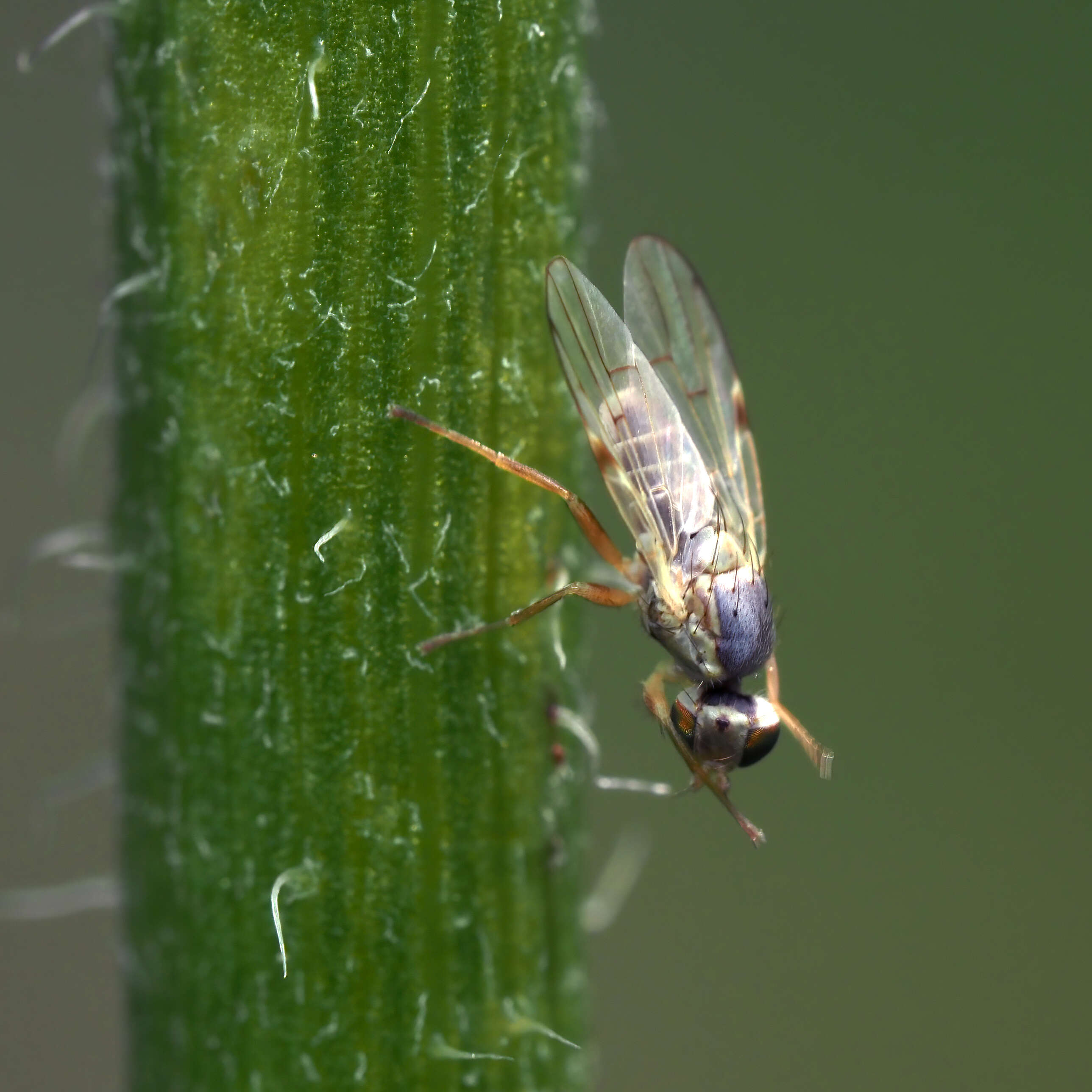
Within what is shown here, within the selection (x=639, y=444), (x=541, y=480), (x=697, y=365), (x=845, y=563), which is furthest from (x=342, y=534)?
(x=845, y=563)

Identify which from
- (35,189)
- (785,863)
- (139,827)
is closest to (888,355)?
(785,863)

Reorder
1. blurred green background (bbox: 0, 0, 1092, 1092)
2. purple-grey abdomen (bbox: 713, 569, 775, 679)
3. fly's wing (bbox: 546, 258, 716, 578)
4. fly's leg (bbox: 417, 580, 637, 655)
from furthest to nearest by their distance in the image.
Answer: blurred green background (bbox: 0, 0, 1092, 1092), purple-grey abdomen (bbox: 713, 569, 775, 679), fly's wing (bbox: 546, 258, 716, 578), fly's leg (bbox: 417, 580, 637, 655)

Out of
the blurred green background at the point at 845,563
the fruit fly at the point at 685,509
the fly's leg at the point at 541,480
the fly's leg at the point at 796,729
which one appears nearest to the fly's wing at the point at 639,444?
the fruit fly at the point at 685,509

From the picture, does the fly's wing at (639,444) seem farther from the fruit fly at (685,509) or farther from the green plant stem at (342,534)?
the green plant stem at (342,534)

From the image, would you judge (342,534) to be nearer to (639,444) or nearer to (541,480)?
(541,480)

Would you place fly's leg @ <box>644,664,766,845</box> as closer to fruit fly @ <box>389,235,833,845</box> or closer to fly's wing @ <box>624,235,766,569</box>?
fruit fly @ <box>389,235,833,845</box>

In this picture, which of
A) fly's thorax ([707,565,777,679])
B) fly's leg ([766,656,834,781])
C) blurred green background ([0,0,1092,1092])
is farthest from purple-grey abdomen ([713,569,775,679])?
blurred green background ([0,0,1092,1092])
